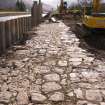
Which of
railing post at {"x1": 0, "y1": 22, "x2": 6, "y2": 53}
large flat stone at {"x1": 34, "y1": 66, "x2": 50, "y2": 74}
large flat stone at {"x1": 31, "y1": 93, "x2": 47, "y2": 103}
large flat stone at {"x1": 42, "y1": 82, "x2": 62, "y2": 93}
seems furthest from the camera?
railing post at {"x1": 0, "y1": 22, "x2": 6, "y2": 53}

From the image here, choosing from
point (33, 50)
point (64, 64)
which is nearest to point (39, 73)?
point (64, 64)

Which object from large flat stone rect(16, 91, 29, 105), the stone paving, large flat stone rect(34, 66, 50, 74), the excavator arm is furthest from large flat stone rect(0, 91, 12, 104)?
the excavator arm

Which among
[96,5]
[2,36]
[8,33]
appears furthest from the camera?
[96,5]

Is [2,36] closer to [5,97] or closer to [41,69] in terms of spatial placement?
[41,69]

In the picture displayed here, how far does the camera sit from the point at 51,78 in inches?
232

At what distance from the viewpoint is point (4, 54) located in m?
8.46

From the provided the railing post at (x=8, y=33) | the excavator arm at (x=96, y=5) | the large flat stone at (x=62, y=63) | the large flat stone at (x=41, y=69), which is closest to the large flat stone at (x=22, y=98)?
the large flat stone at (x=41, y=69)

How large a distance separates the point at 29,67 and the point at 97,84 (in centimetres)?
207

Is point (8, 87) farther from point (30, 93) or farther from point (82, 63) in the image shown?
point (82, 63)

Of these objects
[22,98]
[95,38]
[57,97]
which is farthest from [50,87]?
[95,38]

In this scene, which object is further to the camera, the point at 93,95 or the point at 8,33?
the point at 8,33

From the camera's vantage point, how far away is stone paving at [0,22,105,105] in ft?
15.4

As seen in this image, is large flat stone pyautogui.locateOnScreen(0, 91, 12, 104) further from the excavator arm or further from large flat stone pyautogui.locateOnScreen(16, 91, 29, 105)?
the excavator arm

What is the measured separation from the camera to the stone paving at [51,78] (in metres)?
4.68
